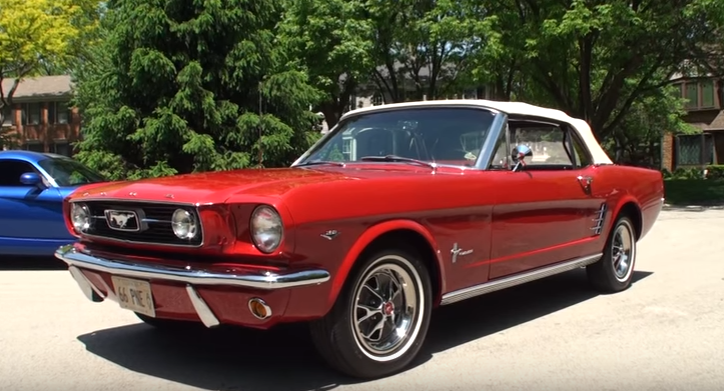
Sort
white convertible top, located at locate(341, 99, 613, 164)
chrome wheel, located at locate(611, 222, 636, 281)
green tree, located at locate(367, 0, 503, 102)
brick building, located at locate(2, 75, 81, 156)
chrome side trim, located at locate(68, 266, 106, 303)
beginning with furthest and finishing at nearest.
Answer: brick building, located at locate(2, 75, 81, 156), green tree, located at locate(367, 0, 503, 102), chrome wheel, located at locate(611, 222, 636, 281), white convertible top, located at locate(341, 99, 613, 164), chrome side trim, located at locate(68, 266, 106, 303)

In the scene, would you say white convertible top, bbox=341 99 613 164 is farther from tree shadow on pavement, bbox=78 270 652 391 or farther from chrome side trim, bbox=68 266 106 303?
chrome side trim, bbox=68 266 106 303

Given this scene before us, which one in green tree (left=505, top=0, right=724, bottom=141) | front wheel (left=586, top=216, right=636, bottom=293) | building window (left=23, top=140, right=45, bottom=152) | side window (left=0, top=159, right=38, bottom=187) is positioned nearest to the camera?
front wheel (left=586, top=216, right=636, bottom=293)

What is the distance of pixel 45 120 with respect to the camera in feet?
150

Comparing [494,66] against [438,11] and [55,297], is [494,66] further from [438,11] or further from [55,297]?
[55,297]

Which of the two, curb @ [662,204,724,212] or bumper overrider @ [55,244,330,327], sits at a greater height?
bumper overrider @ [55,244,330,327]

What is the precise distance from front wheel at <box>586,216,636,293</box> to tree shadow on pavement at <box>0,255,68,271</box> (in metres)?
6.43

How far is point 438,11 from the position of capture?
19766 millimetres

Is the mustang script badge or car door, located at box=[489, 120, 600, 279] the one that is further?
car door, located at box=[489, 120, 600, 279]

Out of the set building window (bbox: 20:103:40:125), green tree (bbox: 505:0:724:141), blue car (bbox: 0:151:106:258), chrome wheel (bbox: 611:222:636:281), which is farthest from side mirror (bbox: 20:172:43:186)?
building window (bbox: 20:103:40:125)

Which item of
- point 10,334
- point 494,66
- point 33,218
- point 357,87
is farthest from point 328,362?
point 357,87

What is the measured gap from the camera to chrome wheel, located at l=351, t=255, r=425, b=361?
411 cm

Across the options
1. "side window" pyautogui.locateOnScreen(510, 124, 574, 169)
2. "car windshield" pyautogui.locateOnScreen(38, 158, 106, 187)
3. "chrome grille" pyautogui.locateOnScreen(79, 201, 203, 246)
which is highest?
"side window" pyautogui.locateOnScreen(510, 124, 574, 169)

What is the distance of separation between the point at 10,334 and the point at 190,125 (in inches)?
422

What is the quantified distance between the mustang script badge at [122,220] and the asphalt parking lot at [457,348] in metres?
0.94
